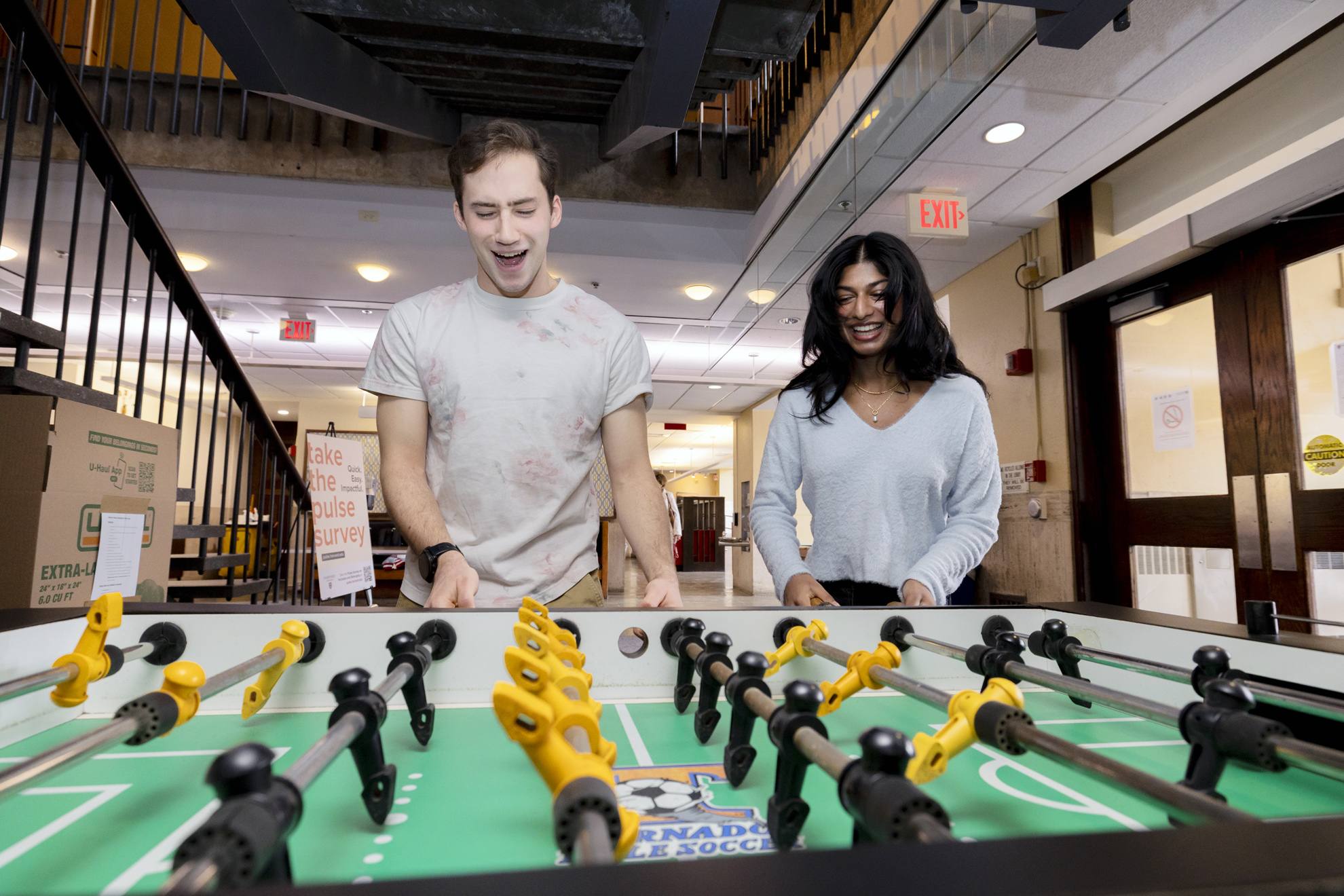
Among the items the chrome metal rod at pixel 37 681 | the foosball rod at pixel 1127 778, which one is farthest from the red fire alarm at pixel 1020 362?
the chrome metal rod at pixel 37 681

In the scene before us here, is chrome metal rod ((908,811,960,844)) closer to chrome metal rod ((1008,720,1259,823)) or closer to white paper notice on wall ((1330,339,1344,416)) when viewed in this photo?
chrome metal rod ((1008,720,1259,823))

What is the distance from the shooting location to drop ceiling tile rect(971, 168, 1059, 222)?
3613 millimetres

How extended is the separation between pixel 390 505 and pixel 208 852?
1.17 metres

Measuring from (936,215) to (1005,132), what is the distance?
538mm

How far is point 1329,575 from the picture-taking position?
278 centimetres

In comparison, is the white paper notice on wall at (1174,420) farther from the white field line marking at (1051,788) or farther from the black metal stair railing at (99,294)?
the black metal stair railing at (99,294)

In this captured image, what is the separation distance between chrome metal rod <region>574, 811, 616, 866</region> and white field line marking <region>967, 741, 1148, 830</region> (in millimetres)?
412

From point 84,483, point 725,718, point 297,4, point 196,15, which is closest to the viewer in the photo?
point 725,718

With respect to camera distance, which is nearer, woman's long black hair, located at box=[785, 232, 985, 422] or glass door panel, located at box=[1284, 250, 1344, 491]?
woman's long black hair, located at box=[785, 232, 985, 422]

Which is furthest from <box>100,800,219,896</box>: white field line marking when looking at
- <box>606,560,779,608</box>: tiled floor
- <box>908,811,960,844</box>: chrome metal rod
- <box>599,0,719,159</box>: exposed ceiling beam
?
<box>606,560,779,608</box>: tiled floor

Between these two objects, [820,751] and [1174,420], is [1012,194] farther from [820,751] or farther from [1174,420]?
[820,751]

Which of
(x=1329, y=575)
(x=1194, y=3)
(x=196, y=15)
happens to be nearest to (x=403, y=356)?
(x=196, y=15)

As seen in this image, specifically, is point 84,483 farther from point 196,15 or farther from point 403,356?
point 196,15

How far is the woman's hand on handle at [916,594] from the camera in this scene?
4.76ft
